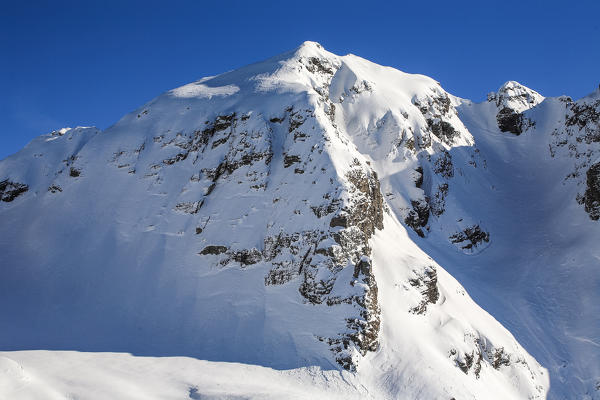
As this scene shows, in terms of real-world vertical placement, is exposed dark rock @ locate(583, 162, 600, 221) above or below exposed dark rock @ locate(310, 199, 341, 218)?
above

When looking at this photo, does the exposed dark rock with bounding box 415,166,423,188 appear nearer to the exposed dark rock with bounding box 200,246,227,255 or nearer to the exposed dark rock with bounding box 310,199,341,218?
the exposed dark rock with bounding box 310,199,341,218

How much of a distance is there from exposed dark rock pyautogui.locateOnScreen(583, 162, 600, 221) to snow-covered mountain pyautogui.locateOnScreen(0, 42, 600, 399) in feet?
0.72

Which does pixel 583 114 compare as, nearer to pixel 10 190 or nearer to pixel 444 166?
pixel 444 166

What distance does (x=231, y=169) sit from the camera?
4312cm

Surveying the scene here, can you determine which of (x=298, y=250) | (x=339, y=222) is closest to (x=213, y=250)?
(x=298, y=250)

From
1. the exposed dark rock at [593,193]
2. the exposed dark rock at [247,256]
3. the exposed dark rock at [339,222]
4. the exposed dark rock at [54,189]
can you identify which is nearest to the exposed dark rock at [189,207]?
the exposed dark rock at [247,256]

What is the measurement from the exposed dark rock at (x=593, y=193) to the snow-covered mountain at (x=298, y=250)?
221 millimetres

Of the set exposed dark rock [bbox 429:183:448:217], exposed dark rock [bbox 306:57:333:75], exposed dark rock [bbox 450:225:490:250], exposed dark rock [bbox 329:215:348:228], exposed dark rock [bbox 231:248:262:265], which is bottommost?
exposed dark rock [bbox 231:248:262:265]

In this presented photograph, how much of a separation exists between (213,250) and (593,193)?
36.6 meters

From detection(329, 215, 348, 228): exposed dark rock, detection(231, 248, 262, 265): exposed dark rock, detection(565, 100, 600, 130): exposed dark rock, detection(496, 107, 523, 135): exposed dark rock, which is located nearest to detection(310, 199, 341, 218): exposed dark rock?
detection(329, 215, 348, 228): exposed dark rock

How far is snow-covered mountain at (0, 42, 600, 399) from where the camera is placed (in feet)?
101

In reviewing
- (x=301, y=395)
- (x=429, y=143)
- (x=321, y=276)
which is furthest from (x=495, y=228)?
(x=301, y=395)

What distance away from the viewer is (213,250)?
3822 centimetres

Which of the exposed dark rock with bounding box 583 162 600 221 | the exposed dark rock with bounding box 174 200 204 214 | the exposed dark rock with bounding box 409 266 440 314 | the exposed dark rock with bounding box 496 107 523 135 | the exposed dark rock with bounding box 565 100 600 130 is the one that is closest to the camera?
the exposed dark rock with bounding box 409 266 440 314
